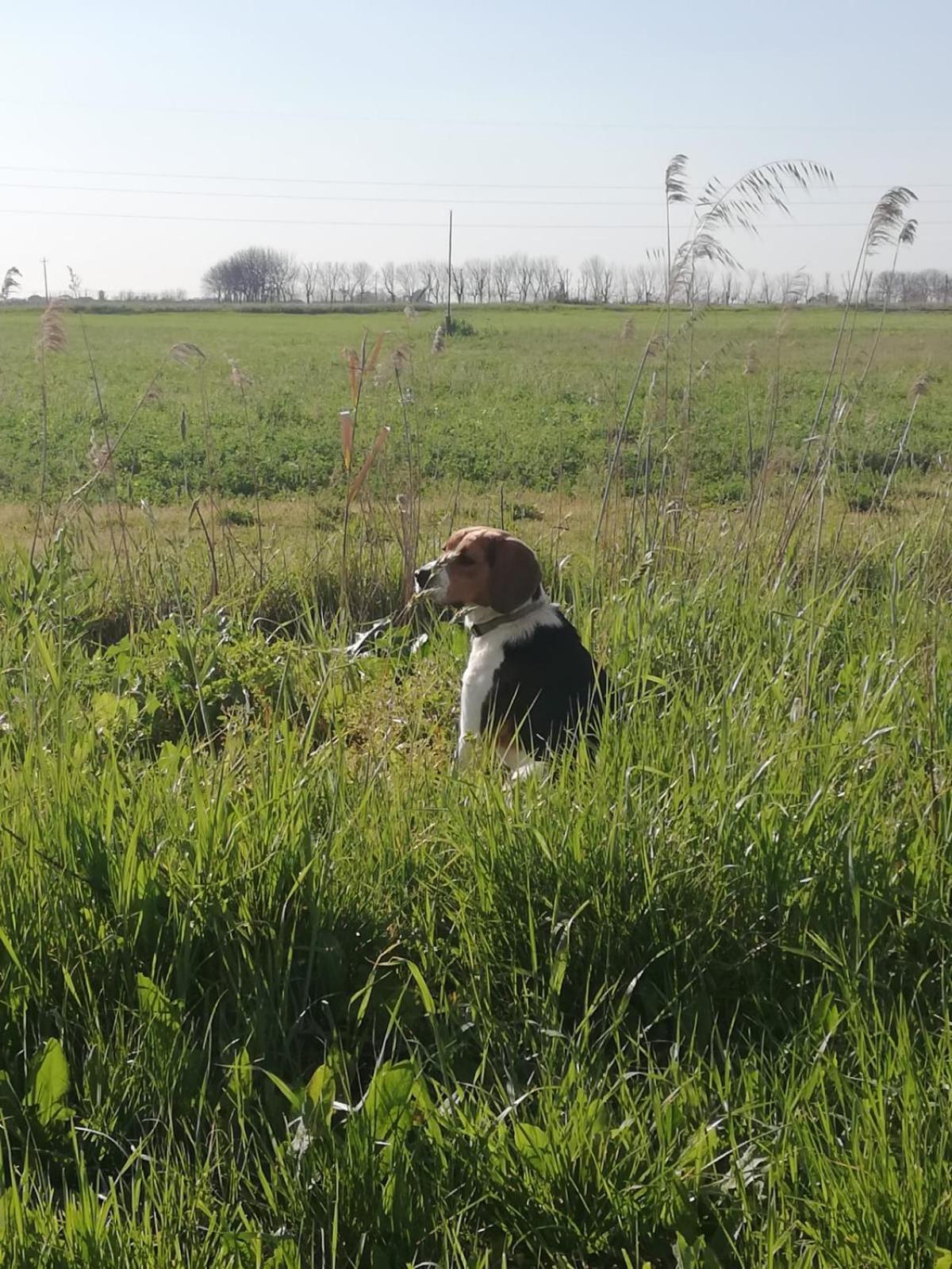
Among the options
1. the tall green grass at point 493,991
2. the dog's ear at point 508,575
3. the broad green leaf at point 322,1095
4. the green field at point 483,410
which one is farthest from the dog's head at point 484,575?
the broad green leaf at point 322,1095

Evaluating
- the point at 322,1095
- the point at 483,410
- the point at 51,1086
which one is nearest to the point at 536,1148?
the point at 322,1095

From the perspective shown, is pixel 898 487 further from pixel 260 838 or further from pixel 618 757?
pixel 260 838

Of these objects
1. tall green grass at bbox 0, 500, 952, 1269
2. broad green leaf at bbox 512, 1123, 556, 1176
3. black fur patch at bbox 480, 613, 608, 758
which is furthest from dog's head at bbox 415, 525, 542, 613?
broad green leaf at bbox 512, 1123, 556, 1176

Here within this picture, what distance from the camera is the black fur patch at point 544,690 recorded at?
11.1ft

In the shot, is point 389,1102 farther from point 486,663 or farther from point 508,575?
point 508,575

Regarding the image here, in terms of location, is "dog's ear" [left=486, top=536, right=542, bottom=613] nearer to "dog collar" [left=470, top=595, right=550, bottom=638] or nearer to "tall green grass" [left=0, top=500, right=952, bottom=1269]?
"dog collar" [left=470, top=595, right=550, bottom=638]

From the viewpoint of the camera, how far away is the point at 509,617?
3580 millimetres

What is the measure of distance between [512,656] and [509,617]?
0.15 m

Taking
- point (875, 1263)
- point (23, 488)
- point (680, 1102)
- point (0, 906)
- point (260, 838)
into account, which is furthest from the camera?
point (23, 488)

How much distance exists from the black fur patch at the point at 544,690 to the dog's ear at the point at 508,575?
12 cm

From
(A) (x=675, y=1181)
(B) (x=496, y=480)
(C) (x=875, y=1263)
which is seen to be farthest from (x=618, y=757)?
(B) (x=496, y=480)

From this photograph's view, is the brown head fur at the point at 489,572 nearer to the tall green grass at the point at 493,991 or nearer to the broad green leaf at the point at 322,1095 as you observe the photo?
the tall green grass at the point at 493,991

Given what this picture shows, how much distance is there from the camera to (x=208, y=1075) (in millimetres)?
2115

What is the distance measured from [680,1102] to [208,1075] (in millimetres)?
893
